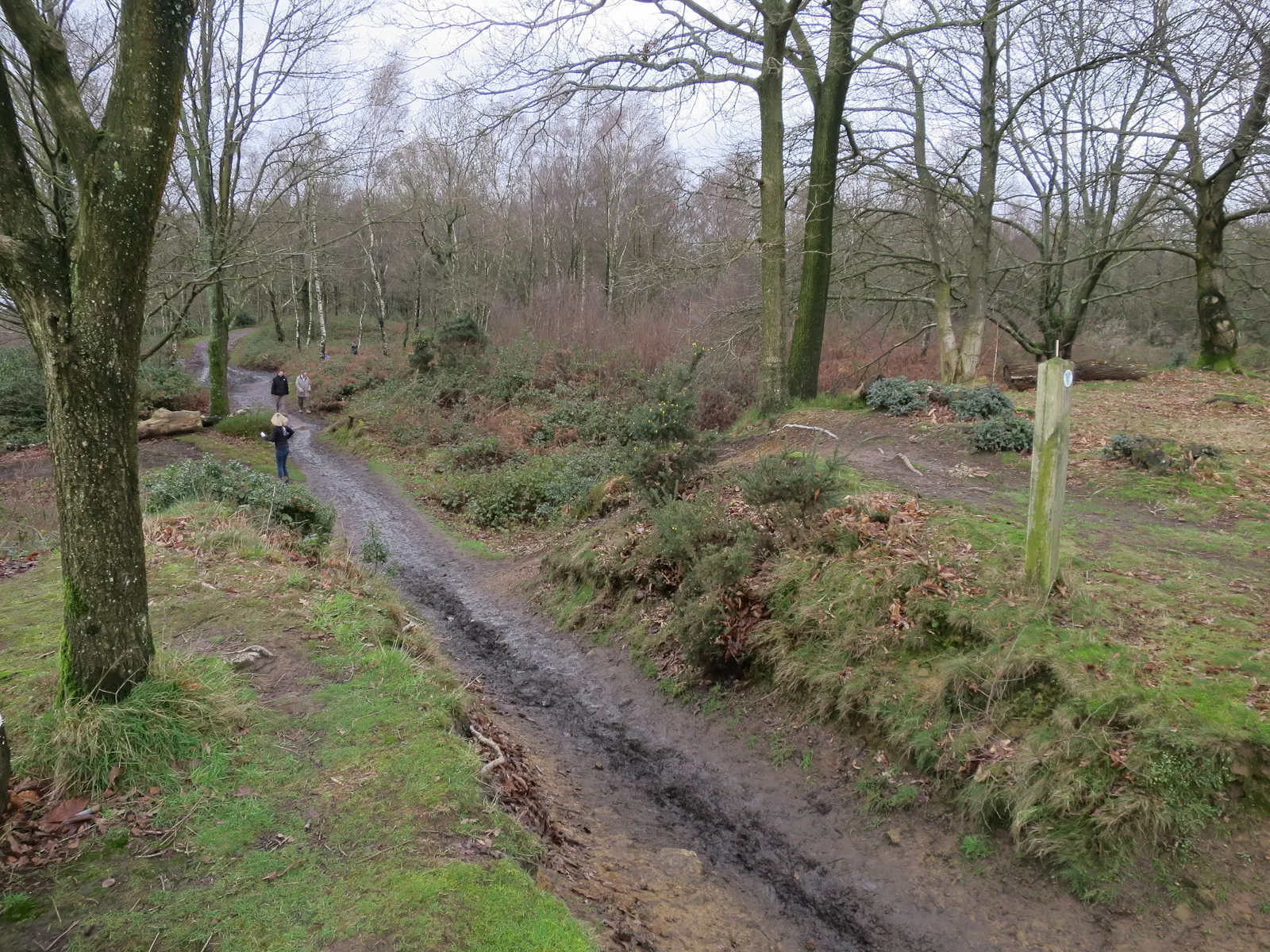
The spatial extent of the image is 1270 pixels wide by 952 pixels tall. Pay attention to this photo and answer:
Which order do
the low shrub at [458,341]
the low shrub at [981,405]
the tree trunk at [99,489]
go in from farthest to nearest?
the low shrub at [458,341]
the low shrub at [981,405]
the tree trunk at [99,489]

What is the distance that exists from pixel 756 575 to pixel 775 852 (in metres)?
2.85

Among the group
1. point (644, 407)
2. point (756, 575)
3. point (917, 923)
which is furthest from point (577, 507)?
point (917, 923)

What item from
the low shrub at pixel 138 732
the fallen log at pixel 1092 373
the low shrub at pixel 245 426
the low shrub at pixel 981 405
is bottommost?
the low shrub at pixel 138 732

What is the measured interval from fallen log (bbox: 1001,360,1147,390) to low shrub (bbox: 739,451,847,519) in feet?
37.3

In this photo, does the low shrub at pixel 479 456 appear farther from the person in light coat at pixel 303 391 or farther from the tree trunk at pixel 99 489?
the tree trunk at pixel 99 489

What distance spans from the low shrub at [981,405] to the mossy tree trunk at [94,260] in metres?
10.4

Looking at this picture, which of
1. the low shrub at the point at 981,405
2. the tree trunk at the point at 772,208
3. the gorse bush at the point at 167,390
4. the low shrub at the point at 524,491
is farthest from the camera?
the gorse bush at the point at 167,390

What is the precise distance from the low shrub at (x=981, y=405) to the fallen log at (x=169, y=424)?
18849 millimetres

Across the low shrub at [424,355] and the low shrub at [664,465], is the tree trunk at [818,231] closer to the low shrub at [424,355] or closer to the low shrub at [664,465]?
the low shrub at [664,465]

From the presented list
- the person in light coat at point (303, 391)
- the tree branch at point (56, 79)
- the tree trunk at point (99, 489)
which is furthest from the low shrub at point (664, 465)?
the person in light coat at point (303, 391)

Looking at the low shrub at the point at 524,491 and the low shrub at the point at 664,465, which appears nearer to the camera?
the low shrub at the point at 664,465

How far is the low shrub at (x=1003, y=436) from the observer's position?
9.66m

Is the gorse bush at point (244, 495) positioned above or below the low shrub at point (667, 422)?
below

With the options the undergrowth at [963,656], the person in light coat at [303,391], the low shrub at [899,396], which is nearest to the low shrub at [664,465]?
the undergrowth at [963,656]
